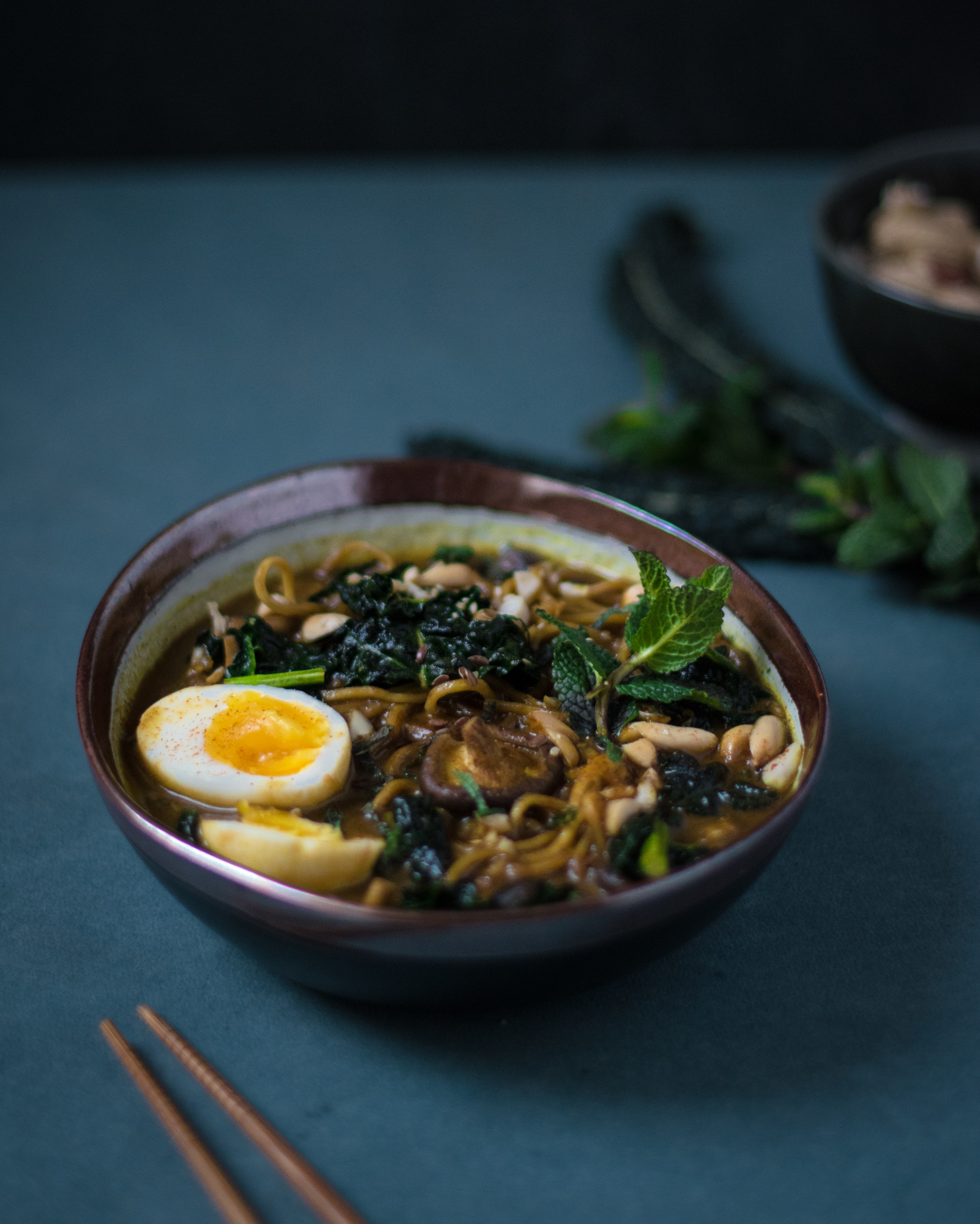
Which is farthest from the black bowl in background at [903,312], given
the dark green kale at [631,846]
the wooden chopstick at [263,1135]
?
the wooden chopstick at [263,1135]

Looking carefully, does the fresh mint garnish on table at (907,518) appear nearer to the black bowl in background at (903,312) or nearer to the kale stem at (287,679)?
the black bowl in background at (903,312)

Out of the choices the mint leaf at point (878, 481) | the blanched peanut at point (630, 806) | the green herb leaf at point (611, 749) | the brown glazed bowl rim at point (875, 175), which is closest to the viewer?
the blanched peanut at point (630, 806)

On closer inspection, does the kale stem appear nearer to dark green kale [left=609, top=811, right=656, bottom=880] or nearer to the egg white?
the egg white

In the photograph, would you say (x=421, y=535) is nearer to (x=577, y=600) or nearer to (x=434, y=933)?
(x=577, y=600)

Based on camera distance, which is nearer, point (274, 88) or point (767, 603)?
point (767, 603)

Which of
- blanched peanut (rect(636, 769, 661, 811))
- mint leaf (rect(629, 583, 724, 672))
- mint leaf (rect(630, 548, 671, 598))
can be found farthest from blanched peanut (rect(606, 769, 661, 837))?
mint leaf (rect(630, 548, 671, 598))

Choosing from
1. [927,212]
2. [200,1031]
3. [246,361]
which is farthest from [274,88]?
[200,1031]
